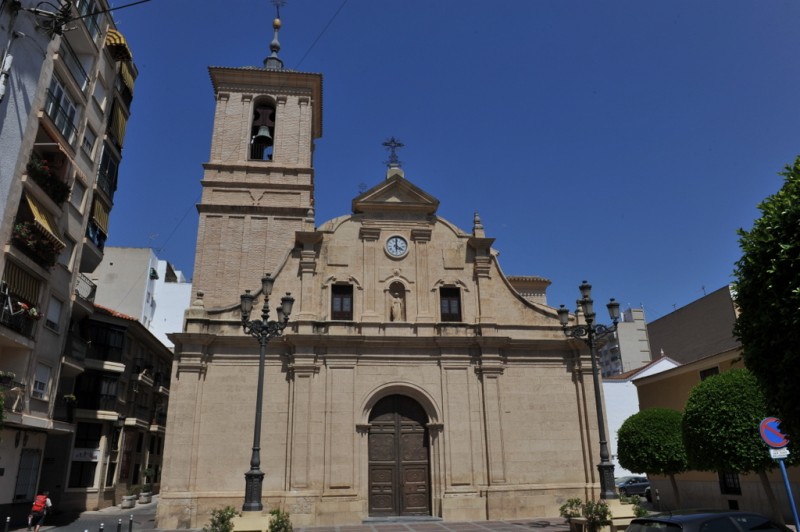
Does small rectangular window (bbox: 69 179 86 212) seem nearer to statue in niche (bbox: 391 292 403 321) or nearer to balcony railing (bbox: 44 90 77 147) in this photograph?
balcony railing (bbox: 44 90 77 147)

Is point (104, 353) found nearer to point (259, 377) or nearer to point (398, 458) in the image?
point (398, 458)

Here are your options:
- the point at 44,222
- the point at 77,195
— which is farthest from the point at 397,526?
the point at 77,195

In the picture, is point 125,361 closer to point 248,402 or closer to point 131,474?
point 131,474

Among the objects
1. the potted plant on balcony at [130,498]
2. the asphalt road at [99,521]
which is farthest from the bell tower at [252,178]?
the potted plant on balcony at [130,498]

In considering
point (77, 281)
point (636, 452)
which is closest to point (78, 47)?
point (77, 281)

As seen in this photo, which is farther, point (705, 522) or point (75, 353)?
point (75, 353)

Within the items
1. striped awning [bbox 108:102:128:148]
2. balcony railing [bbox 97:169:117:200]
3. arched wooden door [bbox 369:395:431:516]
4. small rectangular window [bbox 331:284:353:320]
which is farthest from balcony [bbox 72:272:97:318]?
arched wooden door [bbox 369:395:431:516]

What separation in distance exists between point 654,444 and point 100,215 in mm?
26287

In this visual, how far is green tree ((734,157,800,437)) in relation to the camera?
878 cm

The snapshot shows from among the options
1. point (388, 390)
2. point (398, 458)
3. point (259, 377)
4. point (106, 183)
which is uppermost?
point (106, 183)

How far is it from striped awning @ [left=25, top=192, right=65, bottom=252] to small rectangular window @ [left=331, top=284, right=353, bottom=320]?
10553mm

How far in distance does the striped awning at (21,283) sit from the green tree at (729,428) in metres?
22.7

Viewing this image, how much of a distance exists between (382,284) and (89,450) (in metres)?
17.7

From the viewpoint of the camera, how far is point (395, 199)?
2370 centimetres
